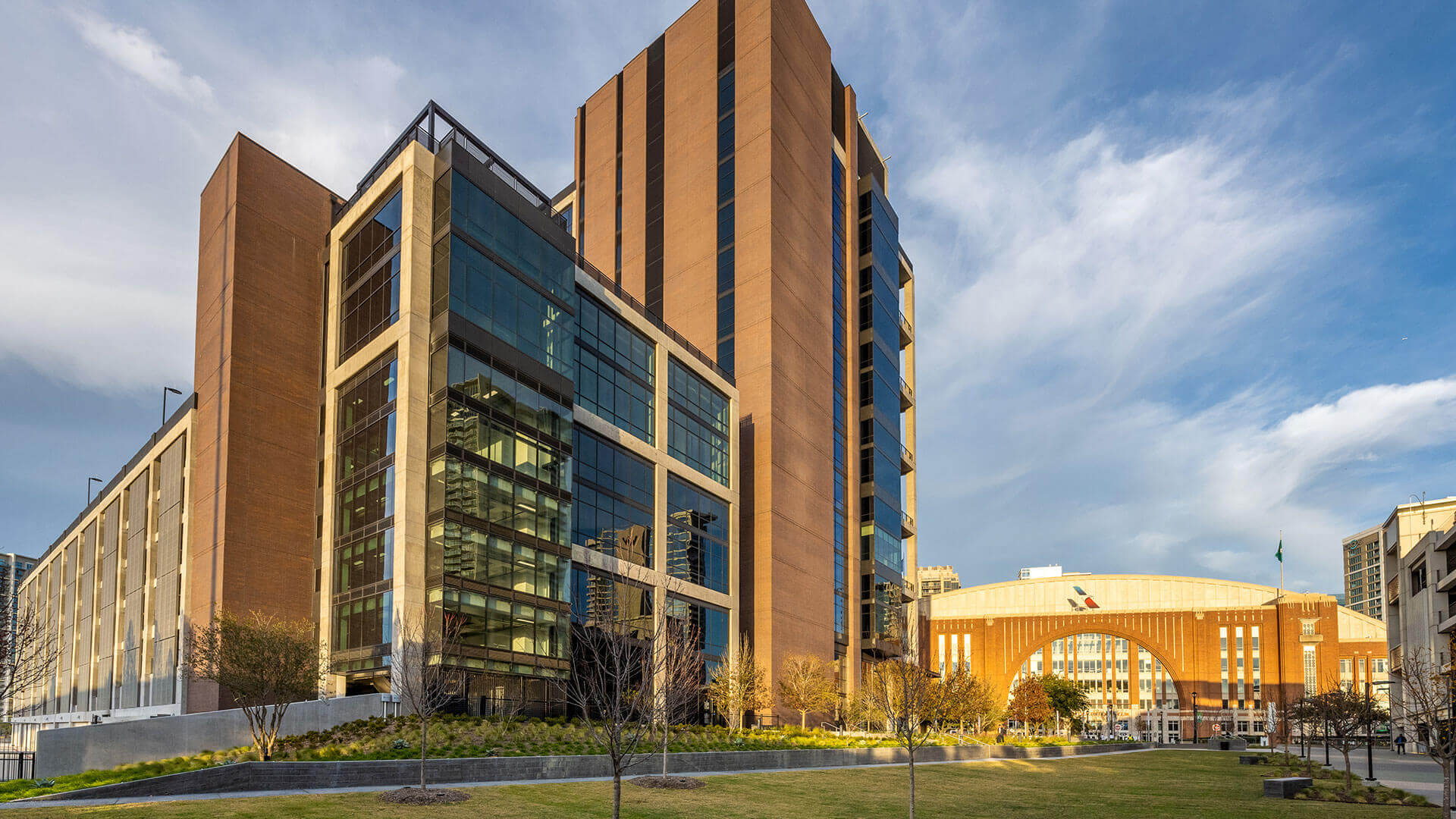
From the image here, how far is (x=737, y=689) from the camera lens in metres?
50.8

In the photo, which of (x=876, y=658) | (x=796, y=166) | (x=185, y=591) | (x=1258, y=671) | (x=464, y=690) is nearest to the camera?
(x=464, y=690)

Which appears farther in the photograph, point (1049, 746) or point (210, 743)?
point (1049, 746)

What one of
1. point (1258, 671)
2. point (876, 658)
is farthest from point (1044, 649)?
point (876, 658)

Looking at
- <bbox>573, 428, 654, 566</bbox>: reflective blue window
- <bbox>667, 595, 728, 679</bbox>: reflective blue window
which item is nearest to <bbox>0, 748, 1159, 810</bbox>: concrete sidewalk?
<bbox>573, 428, 654, 566</bbox>: reflective blue window

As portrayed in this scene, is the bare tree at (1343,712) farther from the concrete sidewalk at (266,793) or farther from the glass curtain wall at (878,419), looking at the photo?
the glass curtain wall at (878,419)

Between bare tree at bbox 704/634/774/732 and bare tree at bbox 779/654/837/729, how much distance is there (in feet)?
3.85

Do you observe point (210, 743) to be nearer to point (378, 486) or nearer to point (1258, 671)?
point (378, 486)

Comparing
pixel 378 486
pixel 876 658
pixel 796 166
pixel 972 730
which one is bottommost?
pixel 972 730

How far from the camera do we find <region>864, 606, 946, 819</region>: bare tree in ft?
84.0

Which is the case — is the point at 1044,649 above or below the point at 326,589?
below

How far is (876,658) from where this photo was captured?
76750 millimetres

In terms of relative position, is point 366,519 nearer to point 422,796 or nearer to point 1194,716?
point 422,796

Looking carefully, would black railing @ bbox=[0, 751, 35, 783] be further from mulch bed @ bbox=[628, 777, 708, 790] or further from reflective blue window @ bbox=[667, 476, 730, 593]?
reflective blue window @ bbox=[667, 476, 730, 593]

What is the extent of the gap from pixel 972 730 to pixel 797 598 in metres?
31.9
